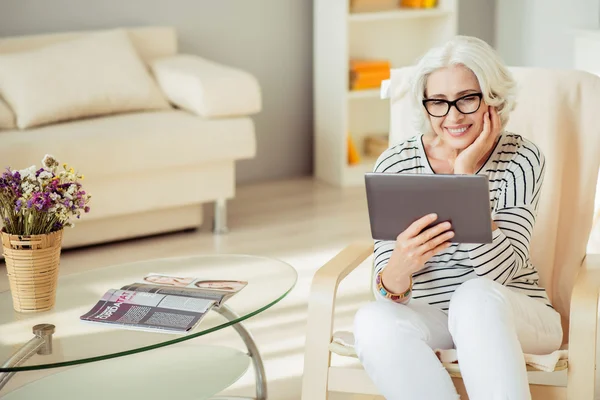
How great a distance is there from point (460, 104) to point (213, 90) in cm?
203

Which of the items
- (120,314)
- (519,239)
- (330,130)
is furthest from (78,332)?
(330,130)

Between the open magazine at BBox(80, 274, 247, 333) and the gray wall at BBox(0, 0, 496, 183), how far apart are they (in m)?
2.54

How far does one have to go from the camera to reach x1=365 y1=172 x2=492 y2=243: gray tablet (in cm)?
185

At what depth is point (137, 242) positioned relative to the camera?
13.3 ft

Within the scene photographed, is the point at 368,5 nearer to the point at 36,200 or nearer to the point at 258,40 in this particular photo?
the point at 258,40

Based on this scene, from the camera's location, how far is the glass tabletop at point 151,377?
226 centimetres

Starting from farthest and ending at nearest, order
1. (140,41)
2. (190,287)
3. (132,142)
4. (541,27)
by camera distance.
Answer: (541,27)
(140,41)
(132,142)
(190,287)

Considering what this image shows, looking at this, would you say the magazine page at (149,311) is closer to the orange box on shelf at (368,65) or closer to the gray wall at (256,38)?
the gray wall at (256,38)

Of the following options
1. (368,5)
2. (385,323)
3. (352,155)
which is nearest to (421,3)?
(368,5)

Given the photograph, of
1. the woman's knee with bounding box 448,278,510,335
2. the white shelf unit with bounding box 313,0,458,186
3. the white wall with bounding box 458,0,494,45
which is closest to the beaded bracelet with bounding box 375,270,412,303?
the woman's knee with bounding box 448,278,510,335

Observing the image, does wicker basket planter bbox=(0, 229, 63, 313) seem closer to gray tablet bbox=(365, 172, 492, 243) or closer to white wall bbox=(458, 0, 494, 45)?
gray tablet bbox=(365, 172, 492, 243)

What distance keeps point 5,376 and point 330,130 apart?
121 inches

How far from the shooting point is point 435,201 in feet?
6.17

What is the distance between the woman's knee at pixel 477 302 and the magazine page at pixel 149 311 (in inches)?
21.2
